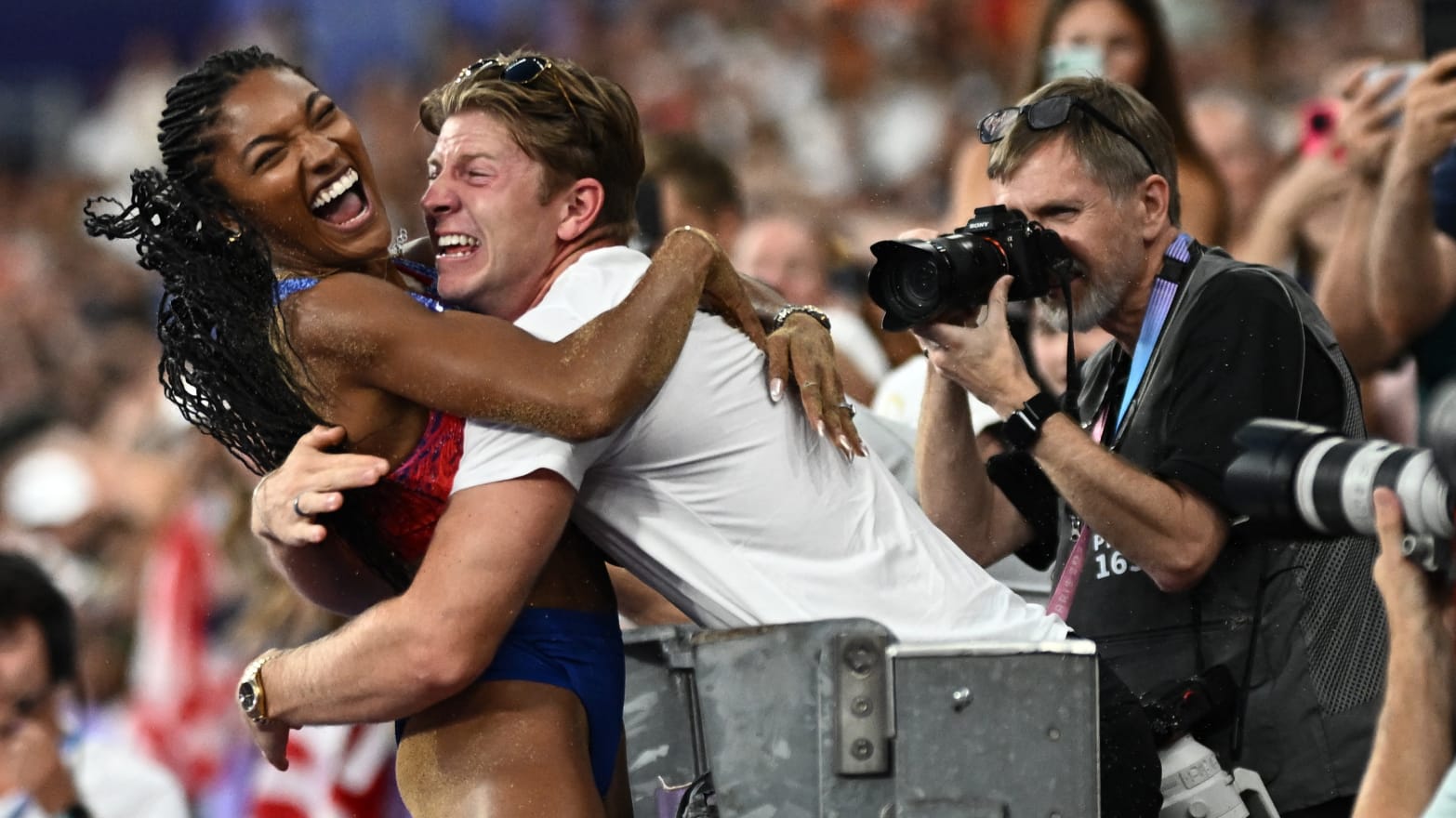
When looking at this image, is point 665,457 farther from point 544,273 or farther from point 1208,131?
point 1208,131

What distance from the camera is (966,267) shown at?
10.8ft

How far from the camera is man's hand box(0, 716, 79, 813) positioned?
5.50 m

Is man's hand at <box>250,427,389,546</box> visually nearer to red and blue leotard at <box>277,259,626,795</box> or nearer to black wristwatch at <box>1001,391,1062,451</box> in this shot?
red and blue leotard at <box>277,259,626,795</box>

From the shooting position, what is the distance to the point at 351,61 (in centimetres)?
1045

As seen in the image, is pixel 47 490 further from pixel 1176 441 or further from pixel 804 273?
pixel 1176 441

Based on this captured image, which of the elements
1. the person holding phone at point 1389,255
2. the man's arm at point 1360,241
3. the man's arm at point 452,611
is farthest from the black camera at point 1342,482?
the man's arm at point 1360,241

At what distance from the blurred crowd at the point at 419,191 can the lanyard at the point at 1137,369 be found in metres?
1.30

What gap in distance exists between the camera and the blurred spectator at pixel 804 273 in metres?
5.45

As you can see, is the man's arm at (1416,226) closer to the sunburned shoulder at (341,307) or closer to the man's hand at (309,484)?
the sunburned shoulder at (341,307)

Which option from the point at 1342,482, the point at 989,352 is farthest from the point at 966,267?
the point at 1342,482

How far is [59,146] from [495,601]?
9642 mm

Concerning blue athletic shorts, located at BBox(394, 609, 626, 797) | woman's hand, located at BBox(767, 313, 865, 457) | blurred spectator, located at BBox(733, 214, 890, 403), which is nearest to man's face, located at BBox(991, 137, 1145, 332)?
woman's hand, located at BBox(767, 313, 865, 457)

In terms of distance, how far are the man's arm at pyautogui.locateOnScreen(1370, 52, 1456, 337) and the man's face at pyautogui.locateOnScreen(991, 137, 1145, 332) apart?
1.25m

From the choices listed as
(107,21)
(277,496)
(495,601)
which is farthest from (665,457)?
(107,21)
